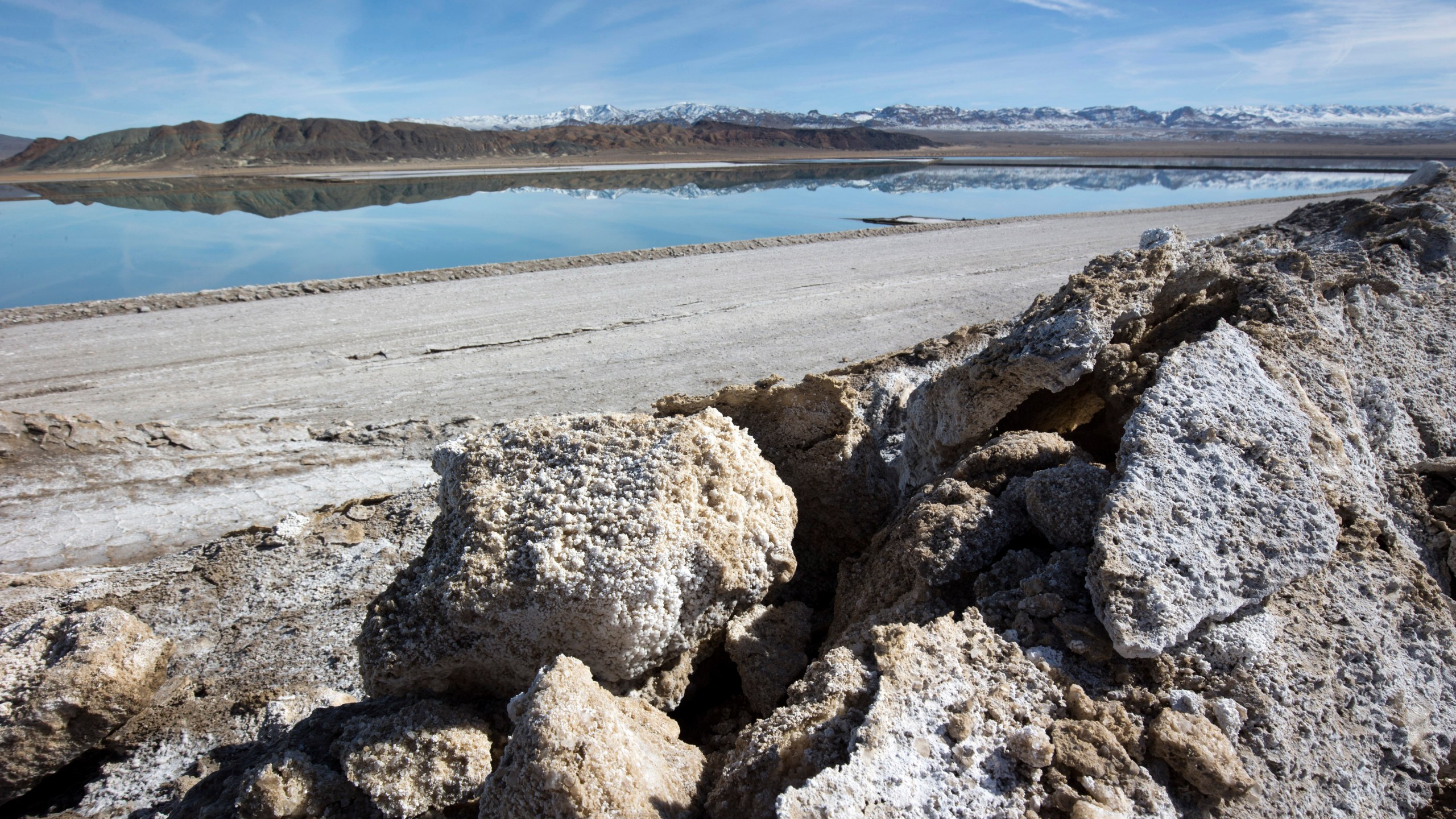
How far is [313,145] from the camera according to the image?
7519cm

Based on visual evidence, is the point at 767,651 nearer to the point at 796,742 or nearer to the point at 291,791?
the point at 796,742

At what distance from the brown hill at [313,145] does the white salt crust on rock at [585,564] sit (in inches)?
2914

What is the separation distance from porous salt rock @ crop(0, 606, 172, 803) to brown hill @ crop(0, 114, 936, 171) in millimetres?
72759

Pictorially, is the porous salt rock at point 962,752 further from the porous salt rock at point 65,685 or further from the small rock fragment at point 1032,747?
the porous salt rock at point 65,685

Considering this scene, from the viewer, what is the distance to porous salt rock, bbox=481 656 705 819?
1.80 meters

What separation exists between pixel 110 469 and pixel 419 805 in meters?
5.69

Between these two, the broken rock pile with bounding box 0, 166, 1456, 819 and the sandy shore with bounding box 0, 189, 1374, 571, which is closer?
the broken rock pile with bounding box 0, 166, 1456, 819

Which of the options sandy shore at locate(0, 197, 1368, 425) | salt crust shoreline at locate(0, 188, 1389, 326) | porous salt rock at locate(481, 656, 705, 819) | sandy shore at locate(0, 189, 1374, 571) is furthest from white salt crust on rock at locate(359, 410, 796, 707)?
salt crust shoreline at locate(0, 188, 1389, 326)

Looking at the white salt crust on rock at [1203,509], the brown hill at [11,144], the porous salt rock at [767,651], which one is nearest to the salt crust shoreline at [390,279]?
the porous salt rock at [767,651]

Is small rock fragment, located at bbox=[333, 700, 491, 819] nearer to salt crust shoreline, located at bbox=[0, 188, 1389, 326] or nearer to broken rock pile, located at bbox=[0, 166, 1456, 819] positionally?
broken rock pile, located at bbox=[0, 166, 1456, 819]

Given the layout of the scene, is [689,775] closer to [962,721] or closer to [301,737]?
[962,721]

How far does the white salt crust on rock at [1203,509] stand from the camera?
213cm

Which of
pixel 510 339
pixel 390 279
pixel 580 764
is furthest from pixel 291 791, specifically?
pixel 390 279

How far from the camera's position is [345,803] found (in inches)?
86.0
